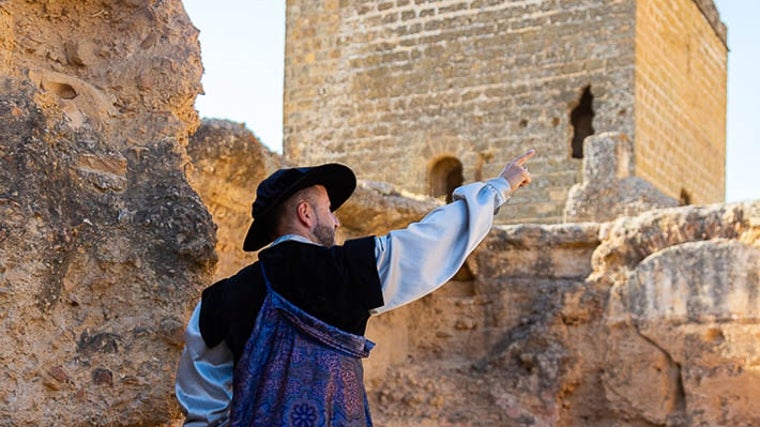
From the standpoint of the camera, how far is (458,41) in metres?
14.0

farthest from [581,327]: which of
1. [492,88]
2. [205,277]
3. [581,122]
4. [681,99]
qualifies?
[681,99]

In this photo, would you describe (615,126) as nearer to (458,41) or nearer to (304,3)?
(458,41)

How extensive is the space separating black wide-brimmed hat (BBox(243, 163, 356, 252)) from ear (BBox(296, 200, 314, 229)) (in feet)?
0.14

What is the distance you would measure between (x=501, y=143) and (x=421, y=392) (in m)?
7.37

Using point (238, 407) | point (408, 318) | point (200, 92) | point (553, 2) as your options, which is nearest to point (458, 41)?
point (553, 2)

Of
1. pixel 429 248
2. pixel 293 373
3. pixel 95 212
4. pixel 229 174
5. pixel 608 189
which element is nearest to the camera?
pixel 293 373

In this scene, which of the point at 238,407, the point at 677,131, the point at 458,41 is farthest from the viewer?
the point at 677,131

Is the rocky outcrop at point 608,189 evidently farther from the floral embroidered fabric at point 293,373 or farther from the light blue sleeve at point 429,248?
the floral embroidered fabric at point 293,373

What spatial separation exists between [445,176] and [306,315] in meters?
12.0

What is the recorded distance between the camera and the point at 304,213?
2715 mm

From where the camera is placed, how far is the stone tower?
13.2 metres

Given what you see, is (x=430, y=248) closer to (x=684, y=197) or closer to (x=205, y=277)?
(x=205, y=277)

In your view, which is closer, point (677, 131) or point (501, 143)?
point (501, 143)

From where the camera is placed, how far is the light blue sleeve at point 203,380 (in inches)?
101
